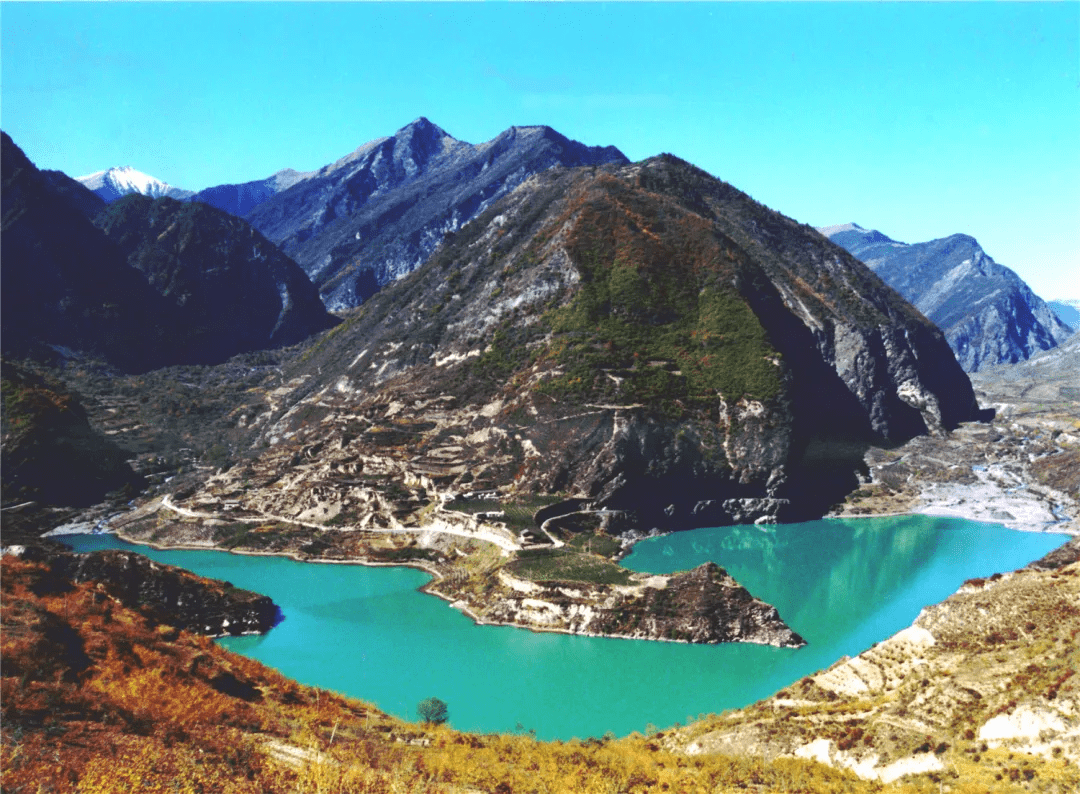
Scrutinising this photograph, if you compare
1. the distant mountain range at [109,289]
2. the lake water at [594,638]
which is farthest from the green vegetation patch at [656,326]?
the distant mountain range at [109,289]

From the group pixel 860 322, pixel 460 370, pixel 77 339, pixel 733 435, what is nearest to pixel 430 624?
pixel 733 435

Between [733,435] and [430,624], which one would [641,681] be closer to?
[430,624]

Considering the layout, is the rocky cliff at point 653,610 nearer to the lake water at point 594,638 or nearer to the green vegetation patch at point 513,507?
the lake water at point 594,638

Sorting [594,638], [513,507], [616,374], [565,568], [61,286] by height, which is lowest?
[594,638]

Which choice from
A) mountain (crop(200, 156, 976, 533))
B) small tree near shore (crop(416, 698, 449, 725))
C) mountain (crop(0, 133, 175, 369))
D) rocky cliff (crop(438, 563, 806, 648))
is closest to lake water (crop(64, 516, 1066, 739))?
small tree near shore (crop(416, 698, 449, 725))

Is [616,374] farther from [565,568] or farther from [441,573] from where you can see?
[565,568]

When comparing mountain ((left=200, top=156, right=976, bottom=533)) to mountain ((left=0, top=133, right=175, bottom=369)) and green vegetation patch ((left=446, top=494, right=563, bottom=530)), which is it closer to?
green vegetation patch ((left=446, top=494, right=563, bottom=530))

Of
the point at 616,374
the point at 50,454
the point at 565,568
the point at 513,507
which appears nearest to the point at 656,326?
A: the point at 616,374
